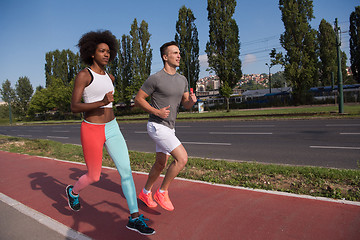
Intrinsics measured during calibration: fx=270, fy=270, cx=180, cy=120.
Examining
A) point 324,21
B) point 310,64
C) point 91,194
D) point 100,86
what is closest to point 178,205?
point 91,194

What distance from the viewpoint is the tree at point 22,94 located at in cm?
7694

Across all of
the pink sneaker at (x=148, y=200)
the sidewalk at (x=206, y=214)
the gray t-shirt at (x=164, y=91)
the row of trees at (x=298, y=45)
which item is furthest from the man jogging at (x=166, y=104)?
the row of trees at (x=298, y=45)

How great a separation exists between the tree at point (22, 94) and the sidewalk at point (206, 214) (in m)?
83.4

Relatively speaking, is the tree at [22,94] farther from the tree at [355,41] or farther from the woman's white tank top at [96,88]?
the woman's white tank top at [96,88]

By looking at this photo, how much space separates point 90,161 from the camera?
3207mm

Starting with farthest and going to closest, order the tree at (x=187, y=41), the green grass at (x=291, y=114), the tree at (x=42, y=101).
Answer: the tree at (x=42, y=101) < the tree at (x=187, y=41) < the green grass at (x=291, y=114)

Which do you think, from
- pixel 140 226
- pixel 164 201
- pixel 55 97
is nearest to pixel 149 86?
pixel 164 201

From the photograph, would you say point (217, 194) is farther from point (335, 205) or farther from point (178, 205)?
point (335, 205)

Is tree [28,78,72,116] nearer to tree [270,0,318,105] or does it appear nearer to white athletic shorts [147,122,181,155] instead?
tree [270,0,318,105]

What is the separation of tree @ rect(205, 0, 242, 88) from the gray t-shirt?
109 feet

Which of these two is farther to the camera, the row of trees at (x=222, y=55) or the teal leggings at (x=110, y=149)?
the row of trees at (x=222, y=55)

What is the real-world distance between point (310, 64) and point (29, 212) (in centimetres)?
3480

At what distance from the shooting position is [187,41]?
40062 mm

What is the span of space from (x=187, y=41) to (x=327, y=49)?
25.1 m
